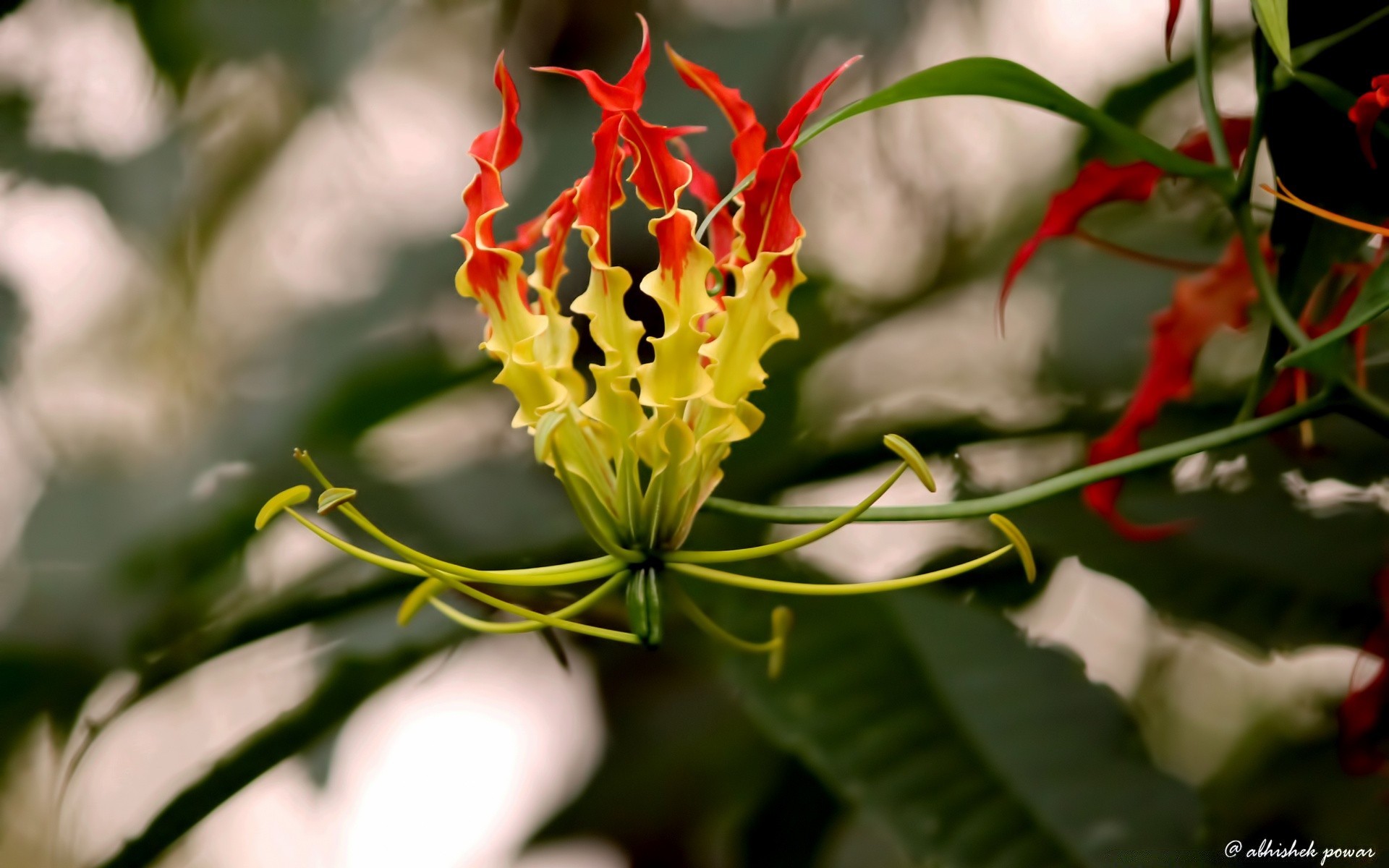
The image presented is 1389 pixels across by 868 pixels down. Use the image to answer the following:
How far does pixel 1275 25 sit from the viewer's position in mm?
363

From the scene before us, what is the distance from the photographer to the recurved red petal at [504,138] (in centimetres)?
43

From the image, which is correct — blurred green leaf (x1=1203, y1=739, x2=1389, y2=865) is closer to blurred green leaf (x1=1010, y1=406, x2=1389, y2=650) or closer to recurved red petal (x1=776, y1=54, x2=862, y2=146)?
blurred green leaf (x1=1010, y1=406, x2=1389, y2=650)

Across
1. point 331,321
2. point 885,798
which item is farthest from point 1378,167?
point 331,321

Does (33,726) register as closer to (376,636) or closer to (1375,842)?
Answer: (376,636)

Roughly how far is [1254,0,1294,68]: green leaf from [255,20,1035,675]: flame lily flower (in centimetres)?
17

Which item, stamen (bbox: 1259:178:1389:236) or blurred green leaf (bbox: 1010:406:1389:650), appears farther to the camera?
blurred green leaf (bbox: 1010:406:1389:650)

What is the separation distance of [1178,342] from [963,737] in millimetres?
278

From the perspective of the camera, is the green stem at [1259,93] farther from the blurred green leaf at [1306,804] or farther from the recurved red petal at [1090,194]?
the blurred green leaf at [1306,804]

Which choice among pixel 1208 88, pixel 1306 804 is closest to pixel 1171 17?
pixel 1208 88

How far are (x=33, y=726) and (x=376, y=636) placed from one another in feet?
1.19

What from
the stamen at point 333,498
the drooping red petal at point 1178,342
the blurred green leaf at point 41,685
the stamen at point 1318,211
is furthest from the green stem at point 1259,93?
the blurred green leaf at point 41,685

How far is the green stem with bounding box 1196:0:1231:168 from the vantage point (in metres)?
0.47

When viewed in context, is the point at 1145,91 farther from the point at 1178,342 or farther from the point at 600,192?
the point at 600,192

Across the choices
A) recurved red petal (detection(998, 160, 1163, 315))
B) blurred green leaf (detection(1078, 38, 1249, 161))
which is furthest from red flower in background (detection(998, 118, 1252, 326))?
blurred green leaf (detection(1078, 38, 1249, 161))
